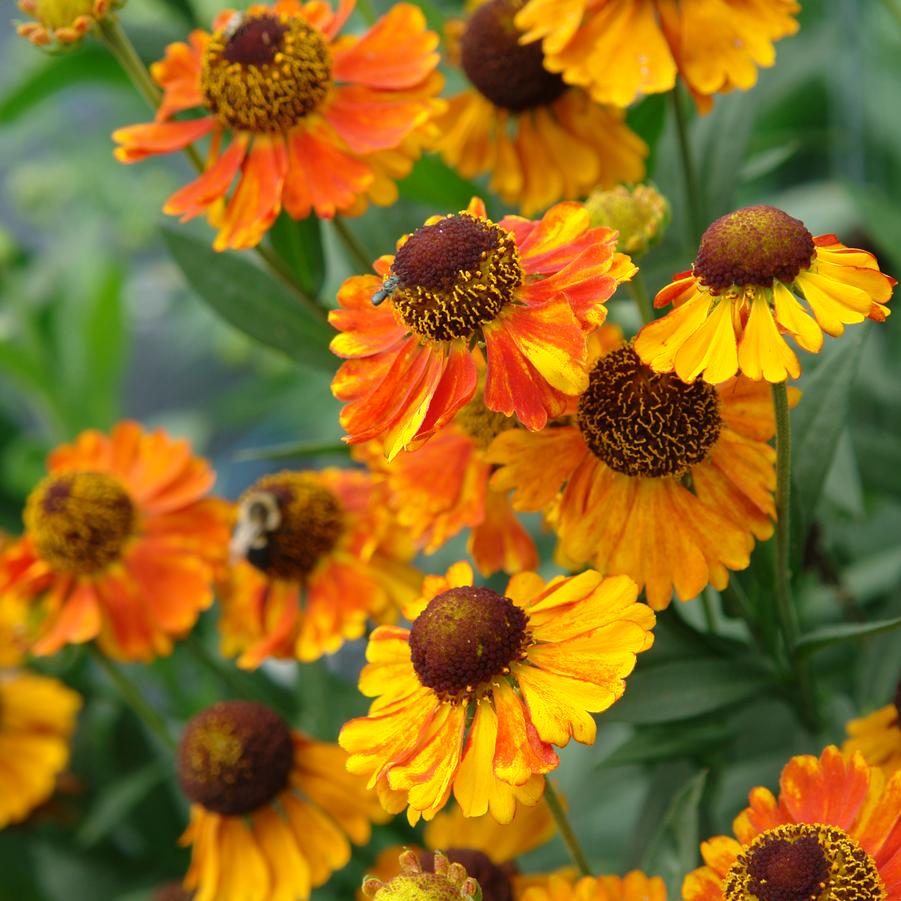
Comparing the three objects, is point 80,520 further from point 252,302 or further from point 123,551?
point 252,302

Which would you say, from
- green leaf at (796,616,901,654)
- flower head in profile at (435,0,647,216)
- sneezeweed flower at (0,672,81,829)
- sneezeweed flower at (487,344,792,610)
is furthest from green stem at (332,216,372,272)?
sneezeweed flower at (0,672,81,829)

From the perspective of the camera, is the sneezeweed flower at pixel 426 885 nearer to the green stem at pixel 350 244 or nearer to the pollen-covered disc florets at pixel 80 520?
the green stem at pixel 350 244

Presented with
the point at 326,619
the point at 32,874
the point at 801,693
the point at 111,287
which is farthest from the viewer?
the point at 111,287

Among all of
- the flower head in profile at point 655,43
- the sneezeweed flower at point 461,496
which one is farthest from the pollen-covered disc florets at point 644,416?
the flower head in profile at point 655,43

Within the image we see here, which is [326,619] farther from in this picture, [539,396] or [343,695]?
[539,396]

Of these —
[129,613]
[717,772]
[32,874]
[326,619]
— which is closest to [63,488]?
[129,613]

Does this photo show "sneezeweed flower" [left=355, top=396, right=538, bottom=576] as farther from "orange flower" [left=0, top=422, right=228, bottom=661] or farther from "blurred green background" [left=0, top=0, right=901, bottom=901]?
"orange flower" [left=0, top=422, right=228, bottom=661]
